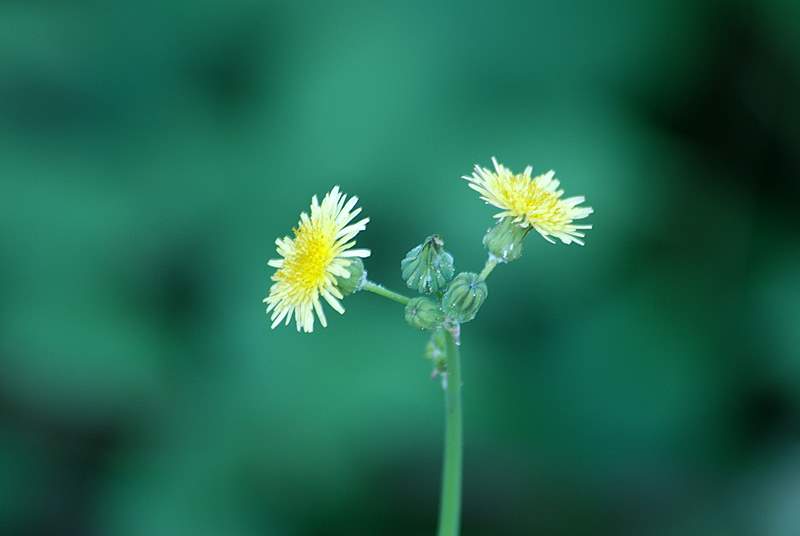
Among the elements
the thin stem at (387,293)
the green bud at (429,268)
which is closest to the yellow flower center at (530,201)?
the green bud at (429,268)

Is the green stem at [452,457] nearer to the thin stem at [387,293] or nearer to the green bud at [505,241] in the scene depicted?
the thin stem at [387,293]

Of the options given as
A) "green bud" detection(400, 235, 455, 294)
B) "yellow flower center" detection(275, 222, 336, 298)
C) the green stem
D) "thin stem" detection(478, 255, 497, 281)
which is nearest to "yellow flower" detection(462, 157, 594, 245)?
"thin stem" detection(478, 255, 497, 281)

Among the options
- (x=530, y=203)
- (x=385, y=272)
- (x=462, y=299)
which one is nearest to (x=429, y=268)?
(x=462, y=299)

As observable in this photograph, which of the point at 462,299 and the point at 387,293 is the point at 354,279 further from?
the point at 462,299
